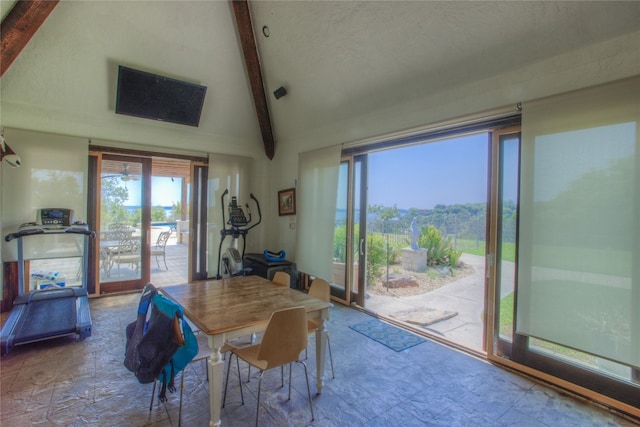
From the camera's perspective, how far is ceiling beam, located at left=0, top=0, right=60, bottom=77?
2.94 metres

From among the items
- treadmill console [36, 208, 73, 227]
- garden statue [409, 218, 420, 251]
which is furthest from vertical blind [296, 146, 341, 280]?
treadmill console [36, 208, 73, 227]

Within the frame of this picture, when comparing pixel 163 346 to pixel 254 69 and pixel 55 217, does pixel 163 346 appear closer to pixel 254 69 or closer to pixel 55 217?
pixel 55 217

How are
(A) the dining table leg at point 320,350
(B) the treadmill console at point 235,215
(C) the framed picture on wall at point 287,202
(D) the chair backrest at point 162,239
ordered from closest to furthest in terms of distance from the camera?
(A) the dining table leg at point 320,350 < (B) the treadmill console at point 235,215 < (C) the framed picture on wall at point 287,202 < (D) the chair backrest at point 162,239

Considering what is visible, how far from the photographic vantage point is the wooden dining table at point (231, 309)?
6.03 feet

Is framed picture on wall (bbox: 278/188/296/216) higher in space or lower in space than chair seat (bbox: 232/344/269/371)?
higher

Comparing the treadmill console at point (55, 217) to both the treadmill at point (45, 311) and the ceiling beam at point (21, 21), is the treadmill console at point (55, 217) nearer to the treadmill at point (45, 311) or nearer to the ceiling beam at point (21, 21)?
the treadmill at point (45, 311)

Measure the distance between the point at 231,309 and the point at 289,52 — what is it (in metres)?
3.35

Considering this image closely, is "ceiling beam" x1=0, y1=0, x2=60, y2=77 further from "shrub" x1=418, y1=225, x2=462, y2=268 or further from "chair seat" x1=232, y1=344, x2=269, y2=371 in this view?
"shrub" x1=418, y1=225, x2=462, y2=268

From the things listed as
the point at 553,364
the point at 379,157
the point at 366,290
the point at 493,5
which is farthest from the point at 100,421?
the point at 493,5

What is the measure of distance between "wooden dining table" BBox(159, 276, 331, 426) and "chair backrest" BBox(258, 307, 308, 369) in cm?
12

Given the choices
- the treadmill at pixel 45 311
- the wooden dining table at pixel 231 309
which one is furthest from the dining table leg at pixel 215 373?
the treadmill at pixel 45 311

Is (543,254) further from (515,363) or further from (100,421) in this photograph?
(100,421)

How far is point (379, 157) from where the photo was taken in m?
4.29

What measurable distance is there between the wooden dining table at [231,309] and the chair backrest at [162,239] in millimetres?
3384
